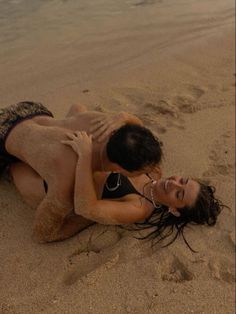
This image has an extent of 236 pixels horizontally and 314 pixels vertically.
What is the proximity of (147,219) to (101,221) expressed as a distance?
0.44 meters

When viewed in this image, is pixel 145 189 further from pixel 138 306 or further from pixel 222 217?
pixel 138 306

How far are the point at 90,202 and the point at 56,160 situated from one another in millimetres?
316

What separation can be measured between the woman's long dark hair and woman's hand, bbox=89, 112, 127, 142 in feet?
2.45

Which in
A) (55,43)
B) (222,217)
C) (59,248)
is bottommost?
(222,217)

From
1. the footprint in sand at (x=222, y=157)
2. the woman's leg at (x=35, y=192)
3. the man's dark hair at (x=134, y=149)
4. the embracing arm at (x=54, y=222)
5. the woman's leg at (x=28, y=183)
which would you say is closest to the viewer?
the man's dark hair at (x=134, y=149)

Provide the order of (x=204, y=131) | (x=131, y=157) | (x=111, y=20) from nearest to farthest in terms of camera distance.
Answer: (x=131, y=157) < (x=204, y=131) < (x=111, y=20)

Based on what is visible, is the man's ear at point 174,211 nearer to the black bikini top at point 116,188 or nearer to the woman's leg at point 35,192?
the black bikini top at point 116,188

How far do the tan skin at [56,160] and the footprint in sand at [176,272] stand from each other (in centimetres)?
60

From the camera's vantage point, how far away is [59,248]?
117 inches

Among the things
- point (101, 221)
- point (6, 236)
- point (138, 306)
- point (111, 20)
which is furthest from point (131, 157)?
point (111, 20)

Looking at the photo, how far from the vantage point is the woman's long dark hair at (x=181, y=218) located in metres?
3.20

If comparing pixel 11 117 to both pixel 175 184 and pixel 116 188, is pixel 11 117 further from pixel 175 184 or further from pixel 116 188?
pixel 175 184

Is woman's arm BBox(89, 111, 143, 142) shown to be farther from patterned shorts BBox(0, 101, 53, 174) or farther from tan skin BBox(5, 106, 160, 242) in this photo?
patterned shorts BBox(0, 101, 53, 174)

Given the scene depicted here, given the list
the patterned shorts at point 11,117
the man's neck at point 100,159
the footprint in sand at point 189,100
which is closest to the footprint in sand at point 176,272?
the man's neck at point 100,159
